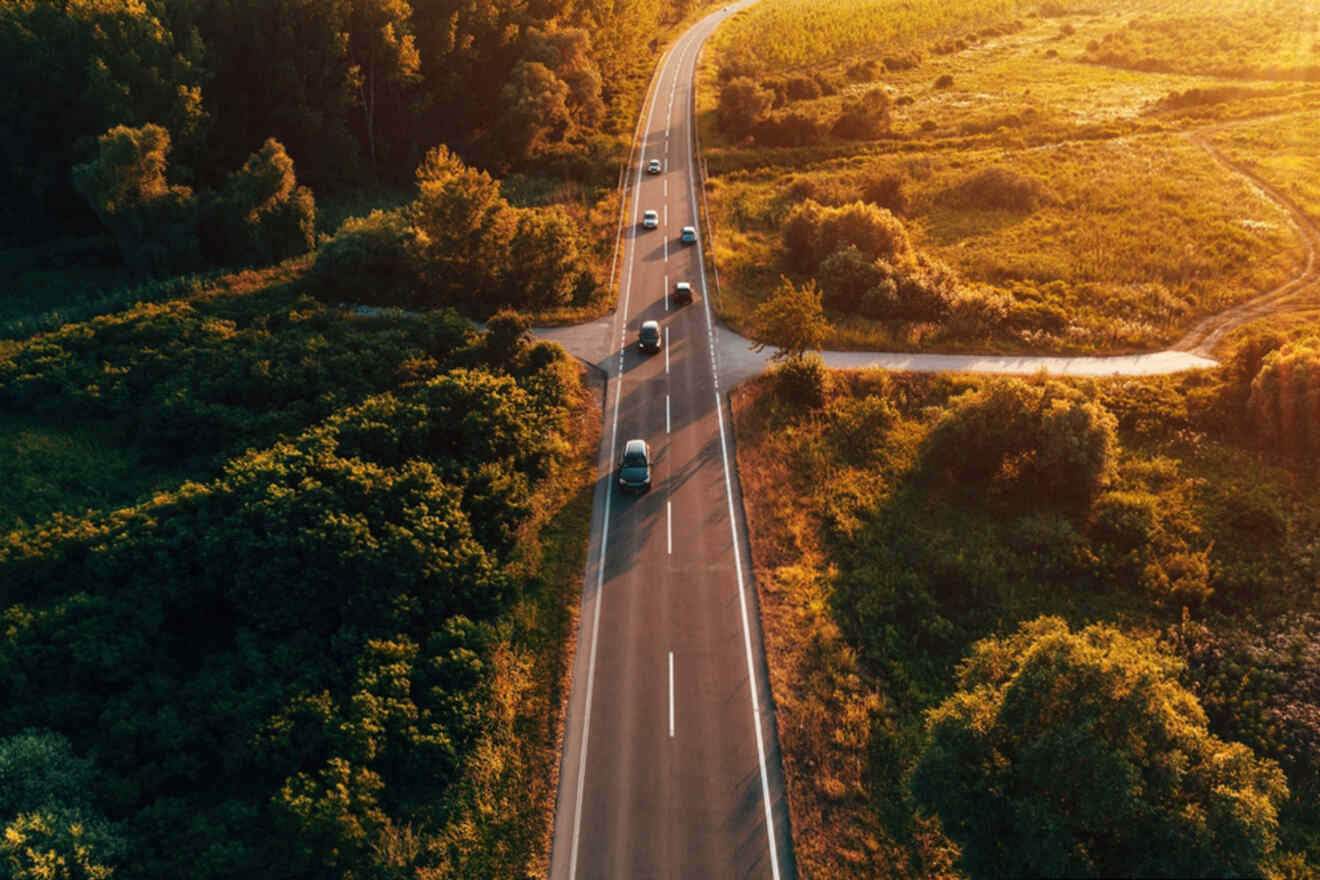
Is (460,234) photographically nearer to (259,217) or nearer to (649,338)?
(649,338)

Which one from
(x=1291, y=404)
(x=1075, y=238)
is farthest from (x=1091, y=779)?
(x=1075, y=238)

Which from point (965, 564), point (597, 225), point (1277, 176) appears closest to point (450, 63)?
point (597, 225)

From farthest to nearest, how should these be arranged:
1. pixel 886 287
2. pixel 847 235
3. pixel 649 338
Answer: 1. pixel 847 235
2. pixel 886 287
3. pixel 649 338

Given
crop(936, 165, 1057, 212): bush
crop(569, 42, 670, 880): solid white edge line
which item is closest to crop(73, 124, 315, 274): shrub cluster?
crop(569, 42, 670, 880): solid white edge line

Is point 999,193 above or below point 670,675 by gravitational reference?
above

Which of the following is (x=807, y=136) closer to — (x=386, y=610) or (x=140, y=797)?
(x=386, y=610)

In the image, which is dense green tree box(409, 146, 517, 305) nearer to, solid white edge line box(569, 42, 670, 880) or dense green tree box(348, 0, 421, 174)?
solid white edge line box(569, 42, 670, 880)

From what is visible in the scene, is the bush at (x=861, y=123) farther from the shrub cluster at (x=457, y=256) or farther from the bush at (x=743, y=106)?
the shrub cluster at (x=457, y=256)
